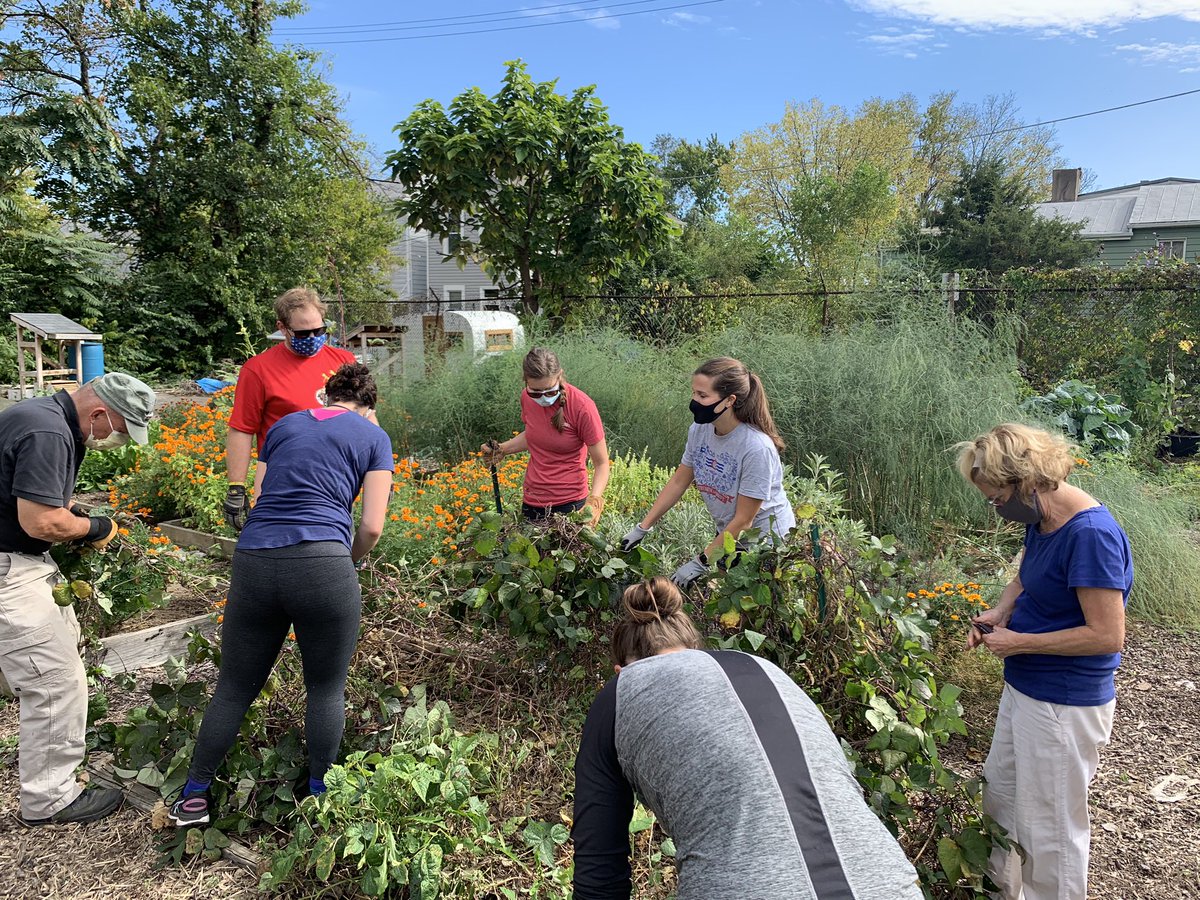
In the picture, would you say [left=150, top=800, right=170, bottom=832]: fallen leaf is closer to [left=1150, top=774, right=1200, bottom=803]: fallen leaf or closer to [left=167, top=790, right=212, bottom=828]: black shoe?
[left=167, top=790, right=212, bottom=828]: black shoe

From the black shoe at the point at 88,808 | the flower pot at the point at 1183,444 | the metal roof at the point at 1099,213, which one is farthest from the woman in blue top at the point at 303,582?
the metal roof at the point at 1099,213

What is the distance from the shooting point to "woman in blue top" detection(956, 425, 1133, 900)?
2.17 metres

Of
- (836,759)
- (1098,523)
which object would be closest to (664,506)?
(1098,523)

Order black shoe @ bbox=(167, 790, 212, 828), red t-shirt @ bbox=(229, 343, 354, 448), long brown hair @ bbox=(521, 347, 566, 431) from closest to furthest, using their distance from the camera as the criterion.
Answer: black shoe @ bbox=(167, 790, 212, 828) < red t-shirt @ bbox=(229, 343, 354, 448) < long brown hair @ bbox=(521, 347, 566, 431)

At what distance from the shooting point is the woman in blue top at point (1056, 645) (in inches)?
85.4

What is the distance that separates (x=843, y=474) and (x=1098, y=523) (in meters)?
3.47

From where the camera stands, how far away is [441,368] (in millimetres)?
8414

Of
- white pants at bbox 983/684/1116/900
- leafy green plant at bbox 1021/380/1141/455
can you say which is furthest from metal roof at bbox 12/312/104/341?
white pants at bbox 983/684/1116/900

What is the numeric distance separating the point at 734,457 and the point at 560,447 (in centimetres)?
117

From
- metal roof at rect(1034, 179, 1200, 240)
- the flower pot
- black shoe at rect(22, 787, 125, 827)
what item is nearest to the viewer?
black shoe at rect(22, 787, 125, 827)

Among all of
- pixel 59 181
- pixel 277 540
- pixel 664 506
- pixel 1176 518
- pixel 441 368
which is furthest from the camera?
pixel 59 181

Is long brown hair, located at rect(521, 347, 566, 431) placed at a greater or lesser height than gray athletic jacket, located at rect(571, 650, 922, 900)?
greater

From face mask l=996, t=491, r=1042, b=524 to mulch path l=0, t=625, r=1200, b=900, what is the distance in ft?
4.29

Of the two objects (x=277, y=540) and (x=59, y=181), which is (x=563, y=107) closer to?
(x=277, y=540)
